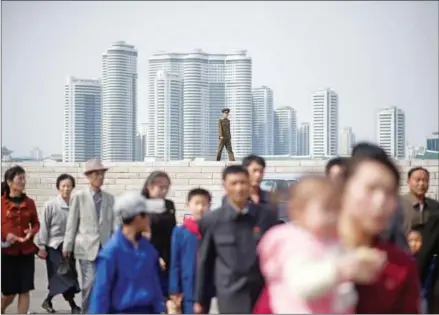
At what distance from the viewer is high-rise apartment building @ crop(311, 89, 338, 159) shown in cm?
2156

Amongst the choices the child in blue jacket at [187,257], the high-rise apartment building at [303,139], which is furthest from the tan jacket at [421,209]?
the high-rise apartment building at [303,139]

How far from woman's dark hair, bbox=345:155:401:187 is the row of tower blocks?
60.4ft

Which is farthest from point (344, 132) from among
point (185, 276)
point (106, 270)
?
point (106, 270)

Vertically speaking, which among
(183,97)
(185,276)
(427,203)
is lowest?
(185,276)

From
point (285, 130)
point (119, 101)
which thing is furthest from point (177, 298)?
point (119, 101)

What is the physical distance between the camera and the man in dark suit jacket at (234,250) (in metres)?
4.34

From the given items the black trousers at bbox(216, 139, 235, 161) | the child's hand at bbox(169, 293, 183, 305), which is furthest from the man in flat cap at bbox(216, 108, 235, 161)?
the child's hand at bbox(169, 293, 183, 305)

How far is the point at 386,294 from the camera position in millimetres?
2408

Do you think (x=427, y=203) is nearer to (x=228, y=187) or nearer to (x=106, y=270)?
(x=228, y=187)

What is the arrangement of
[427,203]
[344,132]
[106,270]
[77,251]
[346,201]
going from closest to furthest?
[346,201] → [106,270] → [427,203] → [77,251] → [344,132]

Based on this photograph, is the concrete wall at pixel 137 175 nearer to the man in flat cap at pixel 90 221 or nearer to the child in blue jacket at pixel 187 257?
the man in flat cap at pixel 90 221

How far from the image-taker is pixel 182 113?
3366cm

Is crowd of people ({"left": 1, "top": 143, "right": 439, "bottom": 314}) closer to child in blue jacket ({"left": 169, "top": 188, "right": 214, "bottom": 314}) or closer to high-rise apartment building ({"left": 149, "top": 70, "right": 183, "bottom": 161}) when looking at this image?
child in blue jacket ({"left": 169, "top": 188, "right": 214, "bottom": 314})

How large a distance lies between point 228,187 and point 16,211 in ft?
9.92
